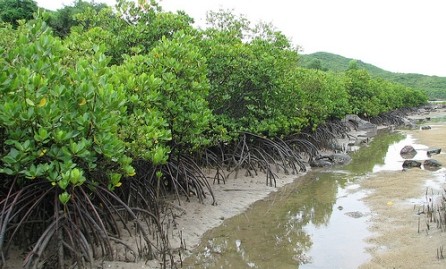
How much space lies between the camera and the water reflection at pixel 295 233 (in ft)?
16.4

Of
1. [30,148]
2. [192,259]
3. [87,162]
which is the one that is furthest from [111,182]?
[192,259]

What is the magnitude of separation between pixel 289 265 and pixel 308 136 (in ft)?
28.1

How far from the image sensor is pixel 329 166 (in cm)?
1138

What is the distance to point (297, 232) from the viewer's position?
20.0 ft

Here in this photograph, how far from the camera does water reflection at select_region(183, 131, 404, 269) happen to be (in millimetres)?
4996

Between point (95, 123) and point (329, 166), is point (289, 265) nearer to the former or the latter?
point (95, 123)

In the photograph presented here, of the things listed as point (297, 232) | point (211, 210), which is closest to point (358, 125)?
point (211, 210)

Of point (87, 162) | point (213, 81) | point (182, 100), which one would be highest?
point (213, 81)

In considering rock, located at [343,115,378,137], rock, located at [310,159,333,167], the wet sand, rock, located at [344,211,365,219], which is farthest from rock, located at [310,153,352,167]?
rock, located at [343,115,378,137]

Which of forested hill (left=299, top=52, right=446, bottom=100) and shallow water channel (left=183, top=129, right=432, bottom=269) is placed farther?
forested hill (left=299, top=52, right=446, bottom=100)

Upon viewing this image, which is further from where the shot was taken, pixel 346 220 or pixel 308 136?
pixel 308 136

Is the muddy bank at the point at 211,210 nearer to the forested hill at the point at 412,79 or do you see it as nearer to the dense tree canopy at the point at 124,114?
the dense tree canopy at the point at 124,114

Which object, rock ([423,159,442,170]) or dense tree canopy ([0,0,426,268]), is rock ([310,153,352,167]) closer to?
dense tree canopy ([0,0,426,268])

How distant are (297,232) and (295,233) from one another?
0.05 metres
